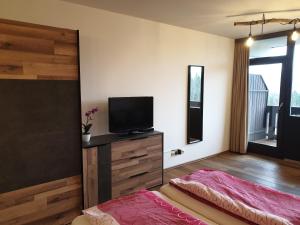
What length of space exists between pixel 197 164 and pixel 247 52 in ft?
8.33

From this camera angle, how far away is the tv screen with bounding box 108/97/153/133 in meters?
3.01

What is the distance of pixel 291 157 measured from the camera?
4.31 meters

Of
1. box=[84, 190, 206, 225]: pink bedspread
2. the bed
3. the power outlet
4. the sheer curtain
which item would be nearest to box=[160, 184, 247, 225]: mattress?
the bed

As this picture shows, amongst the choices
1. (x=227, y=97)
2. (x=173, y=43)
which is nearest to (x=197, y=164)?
(x=227, y=97)

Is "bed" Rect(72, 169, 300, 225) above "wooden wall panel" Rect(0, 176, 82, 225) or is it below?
above

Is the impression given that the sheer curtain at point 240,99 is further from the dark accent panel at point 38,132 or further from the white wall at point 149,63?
the dark accent panel at point 38,132

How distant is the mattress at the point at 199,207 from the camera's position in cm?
149

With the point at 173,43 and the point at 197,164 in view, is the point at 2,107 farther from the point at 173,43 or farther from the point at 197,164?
the point at 197,164

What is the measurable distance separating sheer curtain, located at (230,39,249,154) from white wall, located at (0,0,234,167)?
5.6 inches

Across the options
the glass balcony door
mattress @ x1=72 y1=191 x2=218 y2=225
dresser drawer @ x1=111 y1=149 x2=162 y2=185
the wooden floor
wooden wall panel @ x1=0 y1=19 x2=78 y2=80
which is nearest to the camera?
mattress @ x1=72 y1=191 x2=218 y2=225

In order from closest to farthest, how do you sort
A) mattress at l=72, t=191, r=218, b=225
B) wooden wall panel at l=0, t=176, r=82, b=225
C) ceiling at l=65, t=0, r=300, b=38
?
mattress at l=72, t=191, r=218, b=225 < wooden wall panel at l=0, t=176, r=82, b=225 < ceiling at l=65, t=0, r=300, b=38

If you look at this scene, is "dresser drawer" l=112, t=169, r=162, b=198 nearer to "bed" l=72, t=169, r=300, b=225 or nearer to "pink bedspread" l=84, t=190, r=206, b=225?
"bed" l=72, t=169, r=300, b=225

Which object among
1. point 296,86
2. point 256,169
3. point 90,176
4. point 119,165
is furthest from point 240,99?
point 90,176

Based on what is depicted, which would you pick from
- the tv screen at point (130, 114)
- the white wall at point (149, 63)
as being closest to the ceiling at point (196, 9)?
the white wall at point (149, 63)
